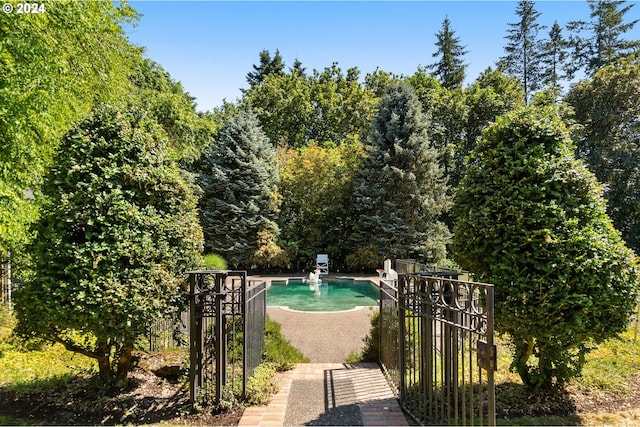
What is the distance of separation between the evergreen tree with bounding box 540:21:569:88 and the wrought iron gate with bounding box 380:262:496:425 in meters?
32.5

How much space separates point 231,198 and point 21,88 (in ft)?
47.5

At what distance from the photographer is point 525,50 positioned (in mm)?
30641

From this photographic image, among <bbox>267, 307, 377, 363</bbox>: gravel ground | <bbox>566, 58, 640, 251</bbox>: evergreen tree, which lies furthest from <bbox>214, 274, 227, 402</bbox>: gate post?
<bbox>566, 58, 640, 251</bbox>: evergreen tree

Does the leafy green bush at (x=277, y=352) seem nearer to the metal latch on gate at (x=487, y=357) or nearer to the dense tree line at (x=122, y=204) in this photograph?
the dense tree line at (x=122, y=204)

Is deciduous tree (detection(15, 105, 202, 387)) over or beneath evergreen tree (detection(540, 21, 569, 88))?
beneath

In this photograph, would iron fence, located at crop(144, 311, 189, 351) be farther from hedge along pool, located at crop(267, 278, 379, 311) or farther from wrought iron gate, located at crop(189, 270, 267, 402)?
hedge along pool, located at crop(267, 278, 379, 311)

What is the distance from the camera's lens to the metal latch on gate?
7.96 feet

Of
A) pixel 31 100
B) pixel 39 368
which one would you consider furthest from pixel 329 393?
pixel 31 100

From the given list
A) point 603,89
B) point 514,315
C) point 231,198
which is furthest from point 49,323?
point 603,89

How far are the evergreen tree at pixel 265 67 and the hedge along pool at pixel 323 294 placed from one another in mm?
24927

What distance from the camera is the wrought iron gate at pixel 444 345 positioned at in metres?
2.59

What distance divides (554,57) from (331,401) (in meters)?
35.3

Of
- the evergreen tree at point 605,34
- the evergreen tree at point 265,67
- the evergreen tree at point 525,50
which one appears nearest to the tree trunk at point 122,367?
the evergreen tree at point 605,34

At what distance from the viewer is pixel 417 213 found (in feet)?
62.5
